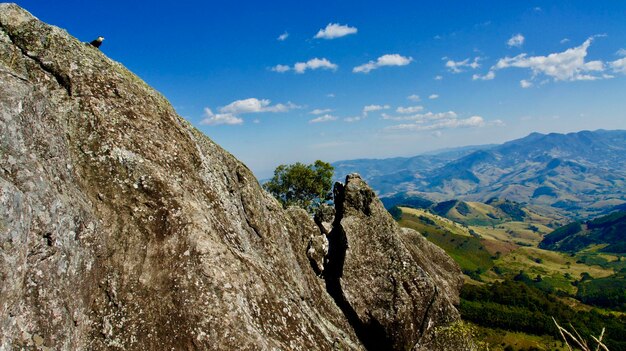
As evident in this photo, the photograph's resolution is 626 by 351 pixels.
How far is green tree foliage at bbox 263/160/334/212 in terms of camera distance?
346ft

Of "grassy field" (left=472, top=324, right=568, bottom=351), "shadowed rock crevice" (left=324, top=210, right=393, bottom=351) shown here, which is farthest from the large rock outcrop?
"grassy field" (left=472, top=324, right=568, bottom=351)

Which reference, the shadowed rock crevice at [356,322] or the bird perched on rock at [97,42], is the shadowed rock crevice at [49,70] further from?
the shadowed rock crevice at [356,322]

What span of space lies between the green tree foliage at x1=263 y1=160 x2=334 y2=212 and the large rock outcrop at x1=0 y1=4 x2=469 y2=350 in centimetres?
7149

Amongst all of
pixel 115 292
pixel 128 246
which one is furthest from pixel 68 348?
pixel 128 246

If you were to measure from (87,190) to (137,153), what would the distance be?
12.3ft

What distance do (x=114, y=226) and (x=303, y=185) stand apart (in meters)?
85.2

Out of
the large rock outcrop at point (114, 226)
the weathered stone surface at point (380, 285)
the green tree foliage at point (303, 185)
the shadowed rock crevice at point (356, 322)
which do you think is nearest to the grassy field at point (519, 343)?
the green tree foliage at point (303, 185)

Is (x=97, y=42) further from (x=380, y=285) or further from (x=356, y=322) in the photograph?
(x=356, y=322)

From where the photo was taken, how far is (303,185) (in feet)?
349

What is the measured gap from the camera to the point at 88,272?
783 inches

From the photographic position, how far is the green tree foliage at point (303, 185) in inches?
4156

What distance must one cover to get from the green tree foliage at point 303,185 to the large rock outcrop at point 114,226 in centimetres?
7149

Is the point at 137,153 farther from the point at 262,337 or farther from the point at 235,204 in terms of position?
the point at 262,337

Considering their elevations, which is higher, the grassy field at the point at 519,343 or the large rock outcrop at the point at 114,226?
the large rock outcrop at the point at 114,226
